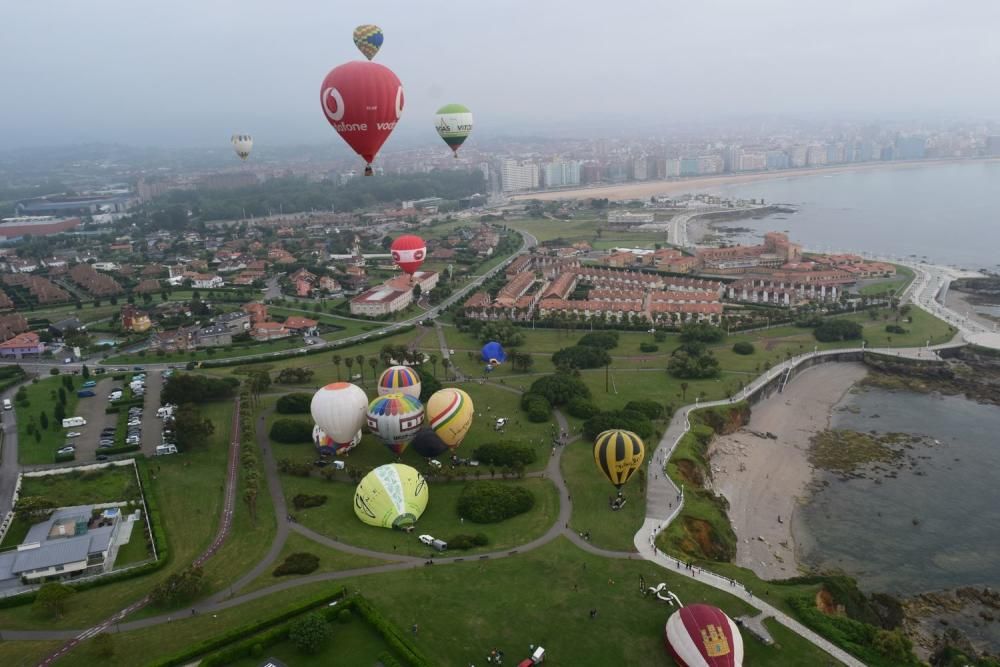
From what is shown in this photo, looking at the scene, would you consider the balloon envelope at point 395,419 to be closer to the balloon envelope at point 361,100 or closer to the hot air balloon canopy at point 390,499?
the hot air balloon canopy at point 390,499

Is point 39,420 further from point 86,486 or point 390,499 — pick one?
point 390,499

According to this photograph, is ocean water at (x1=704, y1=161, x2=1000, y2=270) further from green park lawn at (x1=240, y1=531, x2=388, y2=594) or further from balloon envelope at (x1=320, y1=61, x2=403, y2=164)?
green park lawn at (x1=240, y1=531, x2=388, y2=594)

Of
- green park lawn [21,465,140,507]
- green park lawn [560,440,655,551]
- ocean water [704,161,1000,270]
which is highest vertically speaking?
green park lawn [21,465,140,507]

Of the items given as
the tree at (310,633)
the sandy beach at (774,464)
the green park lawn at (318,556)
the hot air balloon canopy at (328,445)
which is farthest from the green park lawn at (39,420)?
the sandy beach at (774,464)

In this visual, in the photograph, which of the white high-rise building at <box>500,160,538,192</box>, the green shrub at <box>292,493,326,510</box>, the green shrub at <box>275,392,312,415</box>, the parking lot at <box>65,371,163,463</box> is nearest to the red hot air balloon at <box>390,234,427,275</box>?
the green shrub at <box>275,392,312,415</box>

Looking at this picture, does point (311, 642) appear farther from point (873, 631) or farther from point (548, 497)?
point (873, 631)

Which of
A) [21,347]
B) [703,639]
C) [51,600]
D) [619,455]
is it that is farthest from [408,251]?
[21,347]

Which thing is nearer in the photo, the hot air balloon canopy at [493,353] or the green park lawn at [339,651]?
the green park lawn at [339,651]
